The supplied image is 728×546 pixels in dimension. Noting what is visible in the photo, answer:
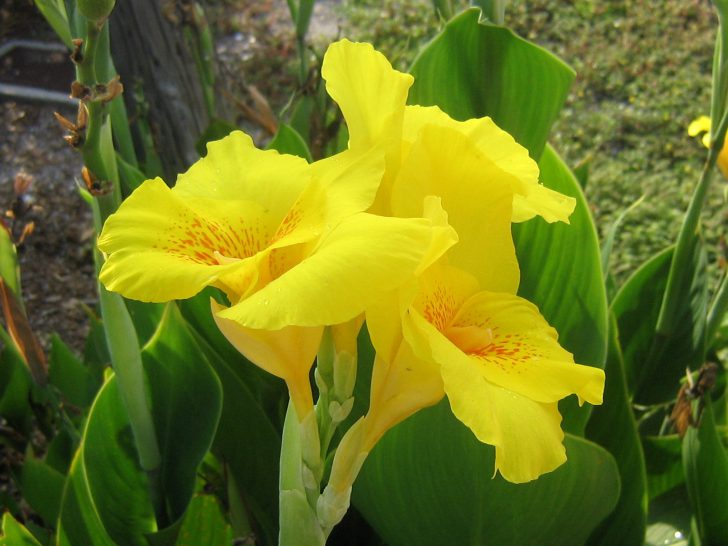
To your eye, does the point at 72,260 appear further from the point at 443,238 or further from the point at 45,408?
the point at 443,238

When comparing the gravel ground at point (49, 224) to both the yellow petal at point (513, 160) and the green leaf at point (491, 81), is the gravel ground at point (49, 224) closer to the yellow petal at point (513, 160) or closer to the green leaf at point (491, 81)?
the green leaf at point (491, 81)

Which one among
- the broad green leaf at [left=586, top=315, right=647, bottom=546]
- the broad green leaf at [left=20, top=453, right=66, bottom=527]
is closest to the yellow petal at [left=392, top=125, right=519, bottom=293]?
the broad green leaf at [left=586, top=315, right=647, bottom=546]

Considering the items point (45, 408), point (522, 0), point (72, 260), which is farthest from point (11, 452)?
point (522, 0)

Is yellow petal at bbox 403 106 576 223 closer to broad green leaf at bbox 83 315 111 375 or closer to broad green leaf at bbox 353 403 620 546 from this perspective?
broad green leaf at bbox 353 403 620 546

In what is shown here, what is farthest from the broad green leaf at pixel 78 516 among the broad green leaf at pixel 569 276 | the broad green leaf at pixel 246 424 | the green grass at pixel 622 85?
the green grass at pixel 622 85

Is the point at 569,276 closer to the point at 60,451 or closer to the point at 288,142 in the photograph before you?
the point at 288,142

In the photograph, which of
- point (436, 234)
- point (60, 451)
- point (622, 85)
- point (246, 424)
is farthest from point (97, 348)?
point (622, 85)
